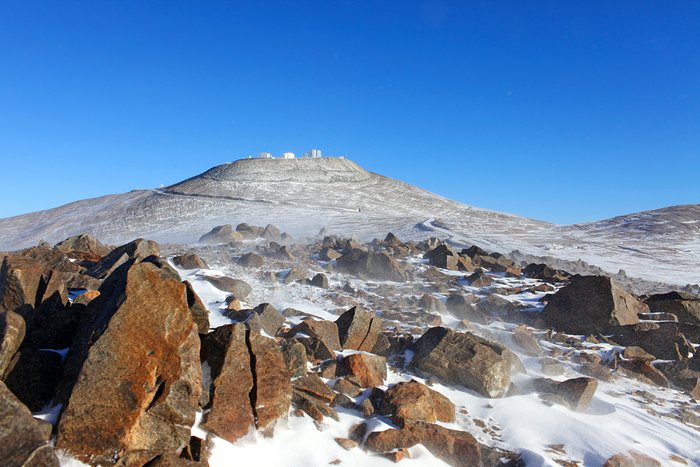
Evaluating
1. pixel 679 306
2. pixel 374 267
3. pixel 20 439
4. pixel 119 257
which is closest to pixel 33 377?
pixel 20 439

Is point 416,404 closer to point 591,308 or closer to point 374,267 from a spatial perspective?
point 591,308

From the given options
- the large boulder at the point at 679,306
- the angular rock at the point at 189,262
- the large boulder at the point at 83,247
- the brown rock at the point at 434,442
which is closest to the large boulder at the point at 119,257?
the angular rock at the point at 189,262

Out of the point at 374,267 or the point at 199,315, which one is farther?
the point at 374,267

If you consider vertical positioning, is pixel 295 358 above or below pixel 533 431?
above

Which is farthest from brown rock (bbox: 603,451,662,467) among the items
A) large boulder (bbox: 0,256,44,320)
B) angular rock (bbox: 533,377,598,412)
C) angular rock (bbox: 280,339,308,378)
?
large boulder (bbox: 0,256,44,320)

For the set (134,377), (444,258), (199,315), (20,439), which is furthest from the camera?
(444,258)

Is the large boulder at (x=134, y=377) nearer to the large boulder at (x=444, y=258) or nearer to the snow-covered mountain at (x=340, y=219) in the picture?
the large boulder at (x=444, y=258)

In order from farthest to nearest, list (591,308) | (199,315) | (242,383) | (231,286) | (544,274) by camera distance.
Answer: (544,274)
(231,286)
(591,308)
(199,315)
(242,383)

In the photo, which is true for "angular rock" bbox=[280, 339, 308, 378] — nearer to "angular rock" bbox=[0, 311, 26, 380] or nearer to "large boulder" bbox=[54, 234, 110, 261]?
"angular rock" bbox=[0, 311, 26, 380]

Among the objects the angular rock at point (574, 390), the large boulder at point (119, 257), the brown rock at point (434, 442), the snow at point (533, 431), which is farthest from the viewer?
the large boulder at point (119, 257)
